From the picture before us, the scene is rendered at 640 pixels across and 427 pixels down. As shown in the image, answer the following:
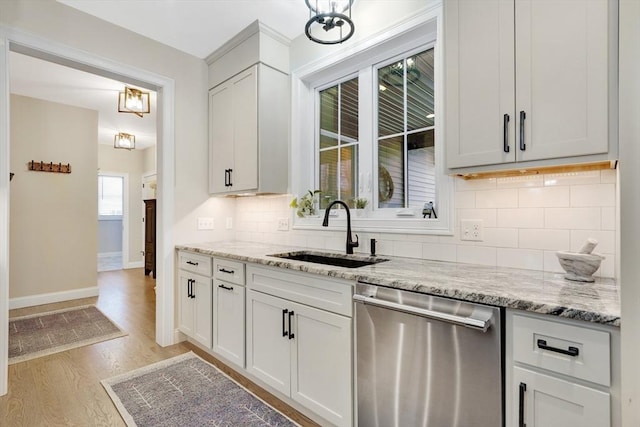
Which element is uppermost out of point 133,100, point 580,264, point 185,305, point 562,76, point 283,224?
point 133,100

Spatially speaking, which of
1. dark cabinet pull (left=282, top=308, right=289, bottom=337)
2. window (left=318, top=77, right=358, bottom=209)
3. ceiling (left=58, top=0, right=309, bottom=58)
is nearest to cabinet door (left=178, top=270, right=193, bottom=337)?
dark cabinet pull (left=282, top=308, right=289, bottom=337)

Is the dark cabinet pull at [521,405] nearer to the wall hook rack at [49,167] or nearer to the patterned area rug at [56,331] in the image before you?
the patterned area rug at [56,331]

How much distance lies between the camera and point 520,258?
1.62 meters

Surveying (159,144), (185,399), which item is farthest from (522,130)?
(159,144)

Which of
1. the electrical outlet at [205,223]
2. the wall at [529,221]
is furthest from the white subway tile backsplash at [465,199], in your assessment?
the electrical outlet at [205,223]

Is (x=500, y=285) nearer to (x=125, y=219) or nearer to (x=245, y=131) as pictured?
(x=245, y=131)

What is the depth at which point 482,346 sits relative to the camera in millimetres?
1148

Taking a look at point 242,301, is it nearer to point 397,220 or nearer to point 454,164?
point 397,220

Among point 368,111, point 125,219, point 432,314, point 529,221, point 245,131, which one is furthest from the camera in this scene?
point 125,219

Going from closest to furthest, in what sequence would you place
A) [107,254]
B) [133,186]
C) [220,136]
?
[220,136] < [133,186] < [107,254]

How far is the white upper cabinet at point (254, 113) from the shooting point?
2.60 m

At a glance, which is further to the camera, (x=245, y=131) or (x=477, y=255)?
(x=245, y=131)

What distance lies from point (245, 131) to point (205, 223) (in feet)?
3.33

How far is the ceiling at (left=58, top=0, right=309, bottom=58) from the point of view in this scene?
7.58ft
